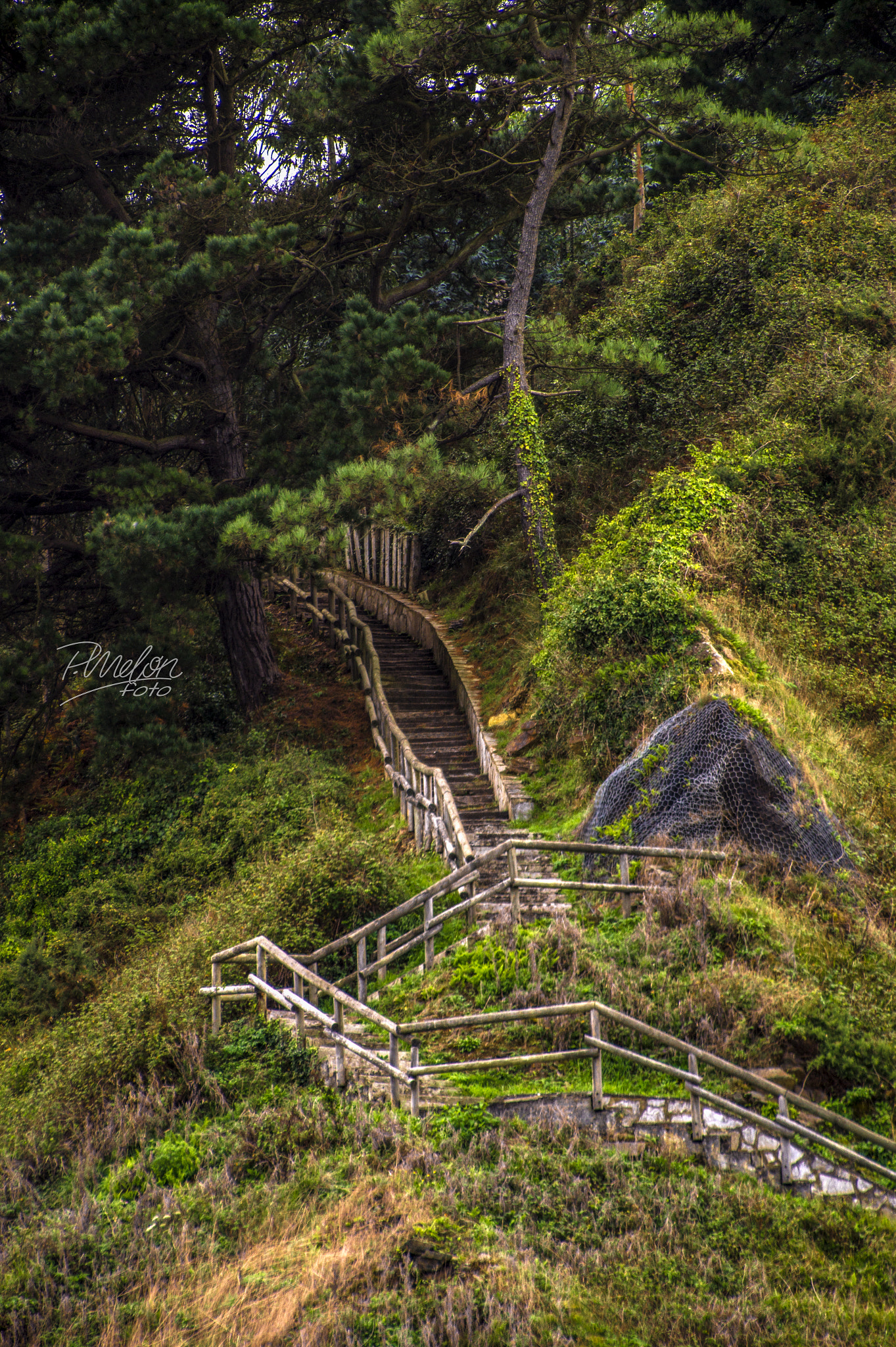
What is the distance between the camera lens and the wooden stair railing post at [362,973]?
28.3ft

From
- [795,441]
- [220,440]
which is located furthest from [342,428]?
[795,441]

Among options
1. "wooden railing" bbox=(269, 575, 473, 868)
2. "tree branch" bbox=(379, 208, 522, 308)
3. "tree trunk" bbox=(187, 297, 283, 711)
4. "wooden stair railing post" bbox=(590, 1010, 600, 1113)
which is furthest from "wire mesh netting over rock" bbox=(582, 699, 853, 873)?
"tree branch" bbox=(379, 208, 522, 308)

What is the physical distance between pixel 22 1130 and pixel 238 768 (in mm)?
7760

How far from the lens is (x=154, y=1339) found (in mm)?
5199

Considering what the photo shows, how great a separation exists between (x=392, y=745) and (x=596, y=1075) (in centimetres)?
858

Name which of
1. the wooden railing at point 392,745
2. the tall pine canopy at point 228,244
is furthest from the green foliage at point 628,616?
the tall pine canopy at point 228,244

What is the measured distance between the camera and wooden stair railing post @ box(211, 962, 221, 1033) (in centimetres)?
842

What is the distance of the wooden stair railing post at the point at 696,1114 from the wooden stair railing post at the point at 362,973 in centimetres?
311

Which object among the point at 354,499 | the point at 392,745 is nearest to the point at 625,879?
the point at 392,745

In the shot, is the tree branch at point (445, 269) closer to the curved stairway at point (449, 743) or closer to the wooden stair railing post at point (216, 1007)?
the curved stairway at point (449, 743)

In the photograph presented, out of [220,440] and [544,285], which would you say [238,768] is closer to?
[220,440]

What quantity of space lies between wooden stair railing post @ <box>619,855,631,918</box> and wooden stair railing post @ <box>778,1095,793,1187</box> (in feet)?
7.40

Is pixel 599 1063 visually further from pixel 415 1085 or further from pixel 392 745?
pixel 392 745

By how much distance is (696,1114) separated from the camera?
6898 millimetres
